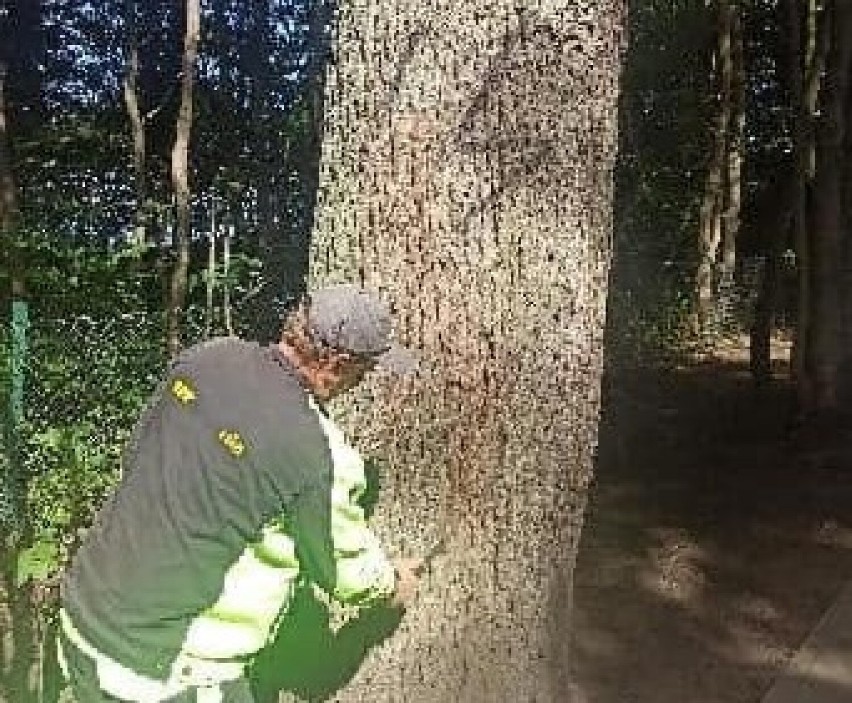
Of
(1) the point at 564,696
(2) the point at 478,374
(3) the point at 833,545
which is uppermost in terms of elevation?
(2) the point at 478,374

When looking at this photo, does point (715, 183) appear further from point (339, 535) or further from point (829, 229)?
point (339, 535)

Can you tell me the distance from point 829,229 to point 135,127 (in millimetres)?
11155

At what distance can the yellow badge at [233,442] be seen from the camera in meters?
2.98

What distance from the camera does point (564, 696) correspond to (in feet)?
13.2

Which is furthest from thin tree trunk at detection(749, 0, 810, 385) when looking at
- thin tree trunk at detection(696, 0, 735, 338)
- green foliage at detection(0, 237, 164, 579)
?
green foliage at detection(0, 237, 164, 579)

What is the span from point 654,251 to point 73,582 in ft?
61.4

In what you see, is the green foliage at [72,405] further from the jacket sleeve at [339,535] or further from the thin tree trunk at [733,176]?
the thin tree trunk at [733,176]

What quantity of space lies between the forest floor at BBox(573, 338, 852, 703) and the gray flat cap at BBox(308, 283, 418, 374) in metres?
3.77

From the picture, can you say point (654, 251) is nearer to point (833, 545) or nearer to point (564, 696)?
point (833, 545)

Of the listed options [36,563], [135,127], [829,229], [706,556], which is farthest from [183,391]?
[135,127]

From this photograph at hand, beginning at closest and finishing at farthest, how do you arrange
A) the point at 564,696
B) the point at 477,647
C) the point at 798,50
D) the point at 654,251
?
the point at 477,647 < the point at 564,696 < the point at 798,50 < the point at 654,251

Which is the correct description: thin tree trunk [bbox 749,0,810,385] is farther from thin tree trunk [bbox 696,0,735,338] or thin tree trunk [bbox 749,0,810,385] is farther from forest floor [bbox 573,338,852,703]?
thin tree trunk [bbox 696,0,735,338]

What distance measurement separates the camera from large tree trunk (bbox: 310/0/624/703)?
3471 mm

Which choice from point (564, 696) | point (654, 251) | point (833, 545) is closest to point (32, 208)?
point (654, 251)
